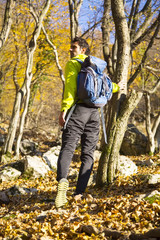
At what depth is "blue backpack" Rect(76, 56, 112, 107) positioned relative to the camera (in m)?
2.94

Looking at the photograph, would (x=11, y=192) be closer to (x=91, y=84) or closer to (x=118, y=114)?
(x=118, y=114)

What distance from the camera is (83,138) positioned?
10.7 ft

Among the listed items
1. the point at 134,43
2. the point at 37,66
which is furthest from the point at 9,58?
the point at 134,43

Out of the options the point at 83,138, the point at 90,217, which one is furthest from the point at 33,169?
the point at 90,217

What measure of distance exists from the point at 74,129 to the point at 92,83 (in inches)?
25.9

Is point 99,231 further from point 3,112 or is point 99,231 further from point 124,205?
point 3,112

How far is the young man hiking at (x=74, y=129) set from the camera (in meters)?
2.98

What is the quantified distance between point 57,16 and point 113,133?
33.5ft

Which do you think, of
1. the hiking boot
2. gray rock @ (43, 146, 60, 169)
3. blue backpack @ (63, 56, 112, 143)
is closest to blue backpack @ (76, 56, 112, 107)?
blue backpack @ (63, 56, 112, 143)

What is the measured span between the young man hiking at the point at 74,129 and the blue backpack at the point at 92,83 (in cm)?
9

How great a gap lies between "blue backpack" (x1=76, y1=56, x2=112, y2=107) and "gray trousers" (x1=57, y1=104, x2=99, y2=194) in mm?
157

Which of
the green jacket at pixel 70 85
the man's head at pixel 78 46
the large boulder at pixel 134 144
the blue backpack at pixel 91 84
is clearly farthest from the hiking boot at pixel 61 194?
the large boulder at pixel 134 144

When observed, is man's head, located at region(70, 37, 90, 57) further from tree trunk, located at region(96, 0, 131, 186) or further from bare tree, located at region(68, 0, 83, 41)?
bare tree, located at region(68, 0, 83, 41)

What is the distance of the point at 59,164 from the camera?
302 cm
